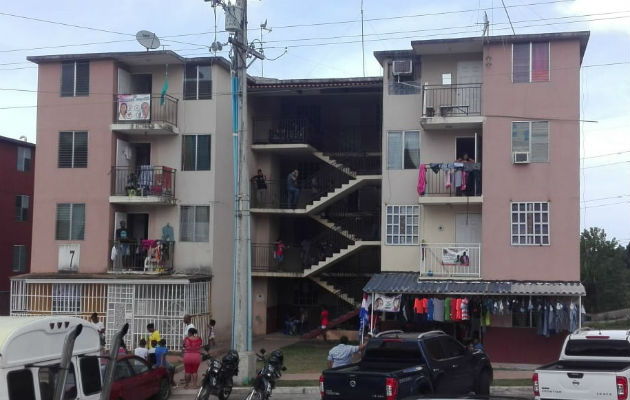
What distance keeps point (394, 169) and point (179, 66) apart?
9527mm

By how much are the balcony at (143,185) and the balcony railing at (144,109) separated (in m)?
1.89

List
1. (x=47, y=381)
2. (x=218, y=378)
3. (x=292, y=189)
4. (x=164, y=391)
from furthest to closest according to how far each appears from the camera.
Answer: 1. (x=292, y=189)
2. (x=164, y=391)
3. (x=218, y=378)
4. (x=47, y=381)

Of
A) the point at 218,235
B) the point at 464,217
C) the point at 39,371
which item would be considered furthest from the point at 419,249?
the point at 39,371

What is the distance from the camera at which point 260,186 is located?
100ft

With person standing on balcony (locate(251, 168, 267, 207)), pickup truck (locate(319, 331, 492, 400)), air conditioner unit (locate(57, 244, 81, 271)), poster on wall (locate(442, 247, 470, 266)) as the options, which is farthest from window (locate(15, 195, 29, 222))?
pickup truck (locate(319, 331, 492, 400))

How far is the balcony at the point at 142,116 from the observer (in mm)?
27547

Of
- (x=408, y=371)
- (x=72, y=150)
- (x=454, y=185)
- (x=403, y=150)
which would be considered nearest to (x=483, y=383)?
(x=408, y=371)

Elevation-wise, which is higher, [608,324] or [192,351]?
[192,351]

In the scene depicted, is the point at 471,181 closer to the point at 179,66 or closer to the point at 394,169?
the point at 394,169

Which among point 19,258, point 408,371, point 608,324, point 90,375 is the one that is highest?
point 19,258

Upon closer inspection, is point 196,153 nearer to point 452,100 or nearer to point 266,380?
point 452,100

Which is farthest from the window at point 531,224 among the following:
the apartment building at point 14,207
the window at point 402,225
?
the apartment building at point 14,207

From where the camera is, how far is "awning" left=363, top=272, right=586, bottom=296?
22375mm

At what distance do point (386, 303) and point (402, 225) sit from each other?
12.1ft
